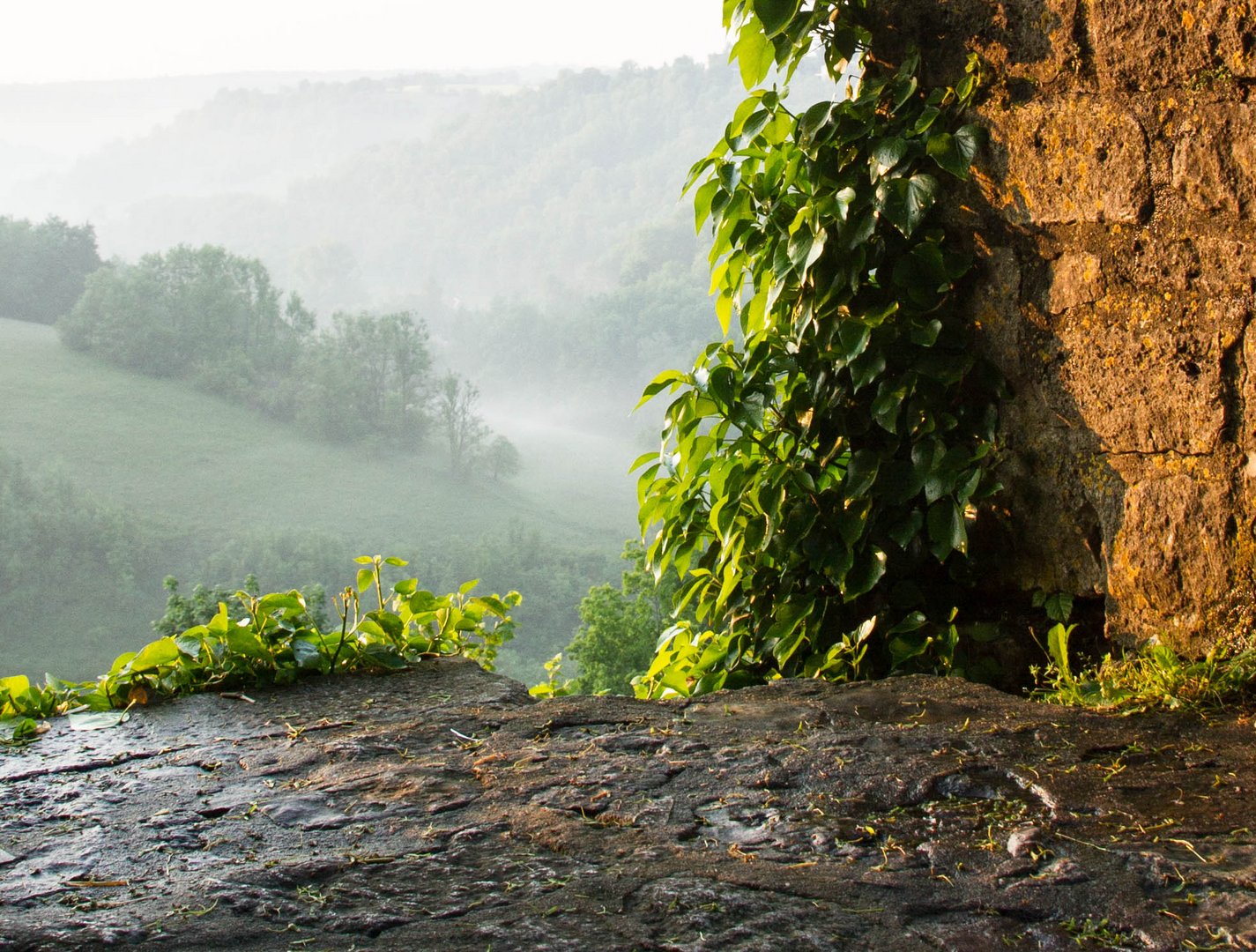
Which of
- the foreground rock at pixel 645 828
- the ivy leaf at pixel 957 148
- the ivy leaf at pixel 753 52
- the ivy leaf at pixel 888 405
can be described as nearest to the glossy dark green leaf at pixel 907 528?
the ivy leaf at pixel 888 405

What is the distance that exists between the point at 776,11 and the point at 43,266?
50.9 feet

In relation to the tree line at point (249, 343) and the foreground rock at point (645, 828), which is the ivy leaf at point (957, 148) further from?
the tree line at point (249, 343)

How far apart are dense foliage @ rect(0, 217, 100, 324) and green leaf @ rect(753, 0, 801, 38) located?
15.5 m

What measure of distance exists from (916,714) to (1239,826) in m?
0.55

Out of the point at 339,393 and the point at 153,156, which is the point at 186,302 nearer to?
the point at 339,393

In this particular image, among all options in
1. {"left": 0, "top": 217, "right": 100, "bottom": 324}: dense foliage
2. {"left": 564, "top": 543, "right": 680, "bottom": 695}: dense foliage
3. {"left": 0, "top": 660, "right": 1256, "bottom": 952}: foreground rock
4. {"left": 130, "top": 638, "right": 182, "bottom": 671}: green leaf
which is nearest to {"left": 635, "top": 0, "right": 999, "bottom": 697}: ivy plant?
{"left": 0, "top": 660, "right": 1256, "bottom": 952}: foreground rock

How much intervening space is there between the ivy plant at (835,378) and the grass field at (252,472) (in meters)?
11.7

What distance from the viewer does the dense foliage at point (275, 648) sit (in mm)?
1948

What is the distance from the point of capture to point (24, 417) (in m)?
14.2

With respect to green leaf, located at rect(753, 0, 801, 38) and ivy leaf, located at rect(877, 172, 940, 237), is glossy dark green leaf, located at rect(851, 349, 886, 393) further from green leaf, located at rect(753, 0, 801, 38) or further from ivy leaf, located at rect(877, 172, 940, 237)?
green leaf, located at rect(753, 0, 801, 38)

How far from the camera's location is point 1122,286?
1.85 meters

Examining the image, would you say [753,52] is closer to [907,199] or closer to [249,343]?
[907,199]

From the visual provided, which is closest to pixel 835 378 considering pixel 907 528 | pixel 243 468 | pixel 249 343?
pixel 907 528

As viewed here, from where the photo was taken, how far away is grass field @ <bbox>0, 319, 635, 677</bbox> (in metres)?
13.8
